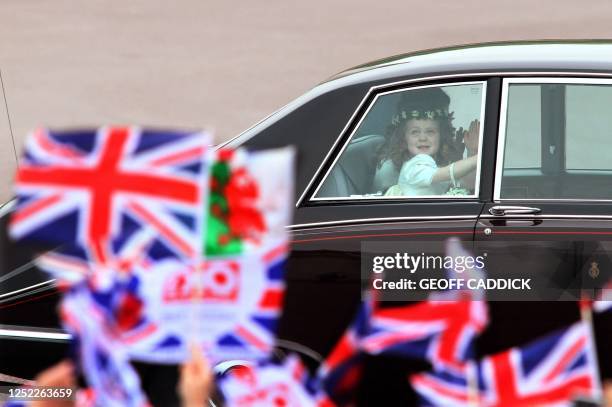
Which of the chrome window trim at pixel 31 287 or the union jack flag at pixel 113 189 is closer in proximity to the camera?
the union jack flag at pixel 113 189

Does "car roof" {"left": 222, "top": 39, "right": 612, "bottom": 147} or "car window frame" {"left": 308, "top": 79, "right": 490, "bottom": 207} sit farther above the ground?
"car roof" {"left": 222, "top": 39, "right": 612, "bottom": 147}

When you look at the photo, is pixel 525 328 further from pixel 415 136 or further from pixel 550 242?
pixel 415 136

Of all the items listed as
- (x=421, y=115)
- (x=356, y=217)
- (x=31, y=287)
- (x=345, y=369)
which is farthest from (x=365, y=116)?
(x=345, y=369)

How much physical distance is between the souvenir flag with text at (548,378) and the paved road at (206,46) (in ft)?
22.8

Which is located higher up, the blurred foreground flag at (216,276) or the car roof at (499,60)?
the car roof at (499,60)

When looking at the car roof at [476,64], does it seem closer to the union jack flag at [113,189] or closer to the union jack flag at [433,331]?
the union jack flag at [433,331]

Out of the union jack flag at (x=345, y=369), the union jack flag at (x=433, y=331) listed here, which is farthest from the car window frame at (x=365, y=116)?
the union jack flag at (x=345, y=369)

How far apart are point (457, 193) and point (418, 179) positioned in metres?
0.14

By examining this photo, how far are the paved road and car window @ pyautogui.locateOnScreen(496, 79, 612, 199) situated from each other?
17.4 ft

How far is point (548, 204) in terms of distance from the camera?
172 inches

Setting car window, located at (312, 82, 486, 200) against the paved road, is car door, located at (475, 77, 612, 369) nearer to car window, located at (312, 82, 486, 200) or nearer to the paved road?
car window, located at (312, 82, 486, 200)

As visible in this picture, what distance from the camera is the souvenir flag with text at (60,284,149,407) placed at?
2729 mm

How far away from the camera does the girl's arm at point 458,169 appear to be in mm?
4438

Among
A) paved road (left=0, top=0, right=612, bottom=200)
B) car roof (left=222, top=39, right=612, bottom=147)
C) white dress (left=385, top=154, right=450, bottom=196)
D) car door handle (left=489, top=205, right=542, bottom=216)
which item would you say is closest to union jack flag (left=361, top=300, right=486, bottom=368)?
car door handle (left=489, top=205, right=542, bottom=216)
